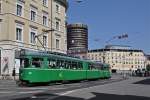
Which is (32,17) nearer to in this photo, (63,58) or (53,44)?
(53,44)

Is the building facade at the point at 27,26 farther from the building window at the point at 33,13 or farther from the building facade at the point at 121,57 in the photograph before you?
the building facade at the point at 121,57

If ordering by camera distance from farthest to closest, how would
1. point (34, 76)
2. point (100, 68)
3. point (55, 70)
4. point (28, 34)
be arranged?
point (28, 34) < point (100, 68) < point (55, 70) < point (34, 76)

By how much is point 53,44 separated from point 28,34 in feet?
33.6

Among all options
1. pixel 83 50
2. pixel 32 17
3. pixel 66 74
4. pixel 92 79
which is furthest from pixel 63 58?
pixel 83 50

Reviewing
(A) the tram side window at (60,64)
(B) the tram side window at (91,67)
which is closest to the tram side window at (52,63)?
(A) the tram side window at (60,64)

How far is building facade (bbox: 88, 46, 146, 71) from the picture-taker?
488 feet

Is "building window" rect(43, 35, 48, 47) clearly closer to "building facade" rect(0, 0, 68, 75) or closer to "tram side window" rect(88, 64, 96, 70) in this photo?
"building facade" rect(0, 0, 68, 75)

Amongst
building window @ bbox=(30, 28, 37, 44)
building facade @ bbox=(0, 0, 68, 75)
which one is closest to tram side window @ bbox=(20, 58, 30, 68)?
building facade @ bbox=(0, 0, 68, 75)

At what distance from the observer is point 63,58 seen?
37281 millimetres

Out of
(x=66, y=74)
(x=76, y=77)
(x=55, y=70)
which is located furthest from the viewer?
(x=76, y=77)

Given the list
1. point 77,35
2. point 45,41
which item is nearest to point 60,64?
point 45,41

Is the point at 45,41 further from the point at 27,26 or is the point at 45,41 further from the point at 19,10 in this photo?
the point at 19,10

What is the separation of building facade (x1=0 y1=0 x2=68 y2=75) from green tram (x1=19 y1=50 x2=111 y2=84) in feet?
45.5

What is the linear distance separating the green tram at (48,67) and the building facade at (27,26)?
546 inches
